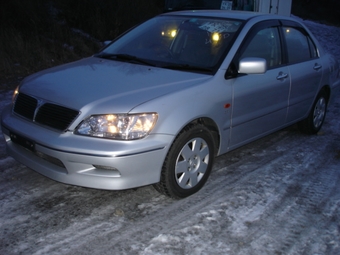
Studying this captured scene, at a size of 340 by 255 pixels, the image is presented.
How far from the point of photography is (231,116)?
14.5ft

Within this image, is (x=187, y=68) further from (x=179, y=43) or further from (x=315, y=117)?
(x=315, y=117)

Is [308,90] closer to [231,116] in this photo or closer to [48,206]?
[231,116]

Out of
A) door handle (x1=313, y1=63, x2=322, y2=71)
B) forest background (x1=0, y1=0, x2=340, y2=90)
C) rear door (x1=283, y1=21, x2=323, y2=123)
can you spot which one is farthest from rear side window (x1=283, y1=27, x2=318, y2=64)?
forest background (x1=0, y1=0, x2=340, y2=90)

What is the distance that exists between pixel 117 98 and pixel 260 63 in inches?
59.6

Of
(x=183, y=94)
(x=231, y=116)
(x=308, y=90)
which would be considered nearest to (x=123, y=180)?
(x=183, y=94)

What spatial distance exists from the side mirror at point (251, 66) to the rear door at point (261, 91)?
141 millimetres

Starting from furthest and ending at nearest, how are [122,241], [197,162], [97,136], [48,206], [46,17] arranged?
[46,17], [197,162], [48,206], [97,136], [122,241]

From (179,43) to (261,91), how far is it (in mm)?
1036

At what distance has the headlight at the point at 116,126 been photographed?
3551mm

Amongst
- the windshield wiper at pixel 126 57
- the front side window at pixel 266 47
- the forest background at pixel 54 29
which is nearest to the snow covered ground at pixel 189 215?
the front side window at pixel 266 47

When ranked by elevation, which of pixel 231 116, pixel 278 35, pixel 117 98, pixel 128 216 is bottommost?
pixel 128 216

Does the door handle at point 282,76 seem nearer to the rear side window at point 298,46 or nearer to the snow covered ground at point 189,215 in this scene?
the rear side window at point 298,46

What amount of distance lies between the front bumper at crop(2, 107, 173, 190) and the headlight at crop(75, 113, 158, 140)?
0.18 feet

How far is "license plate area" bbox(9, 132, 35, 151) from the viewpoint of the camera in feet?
12.4
